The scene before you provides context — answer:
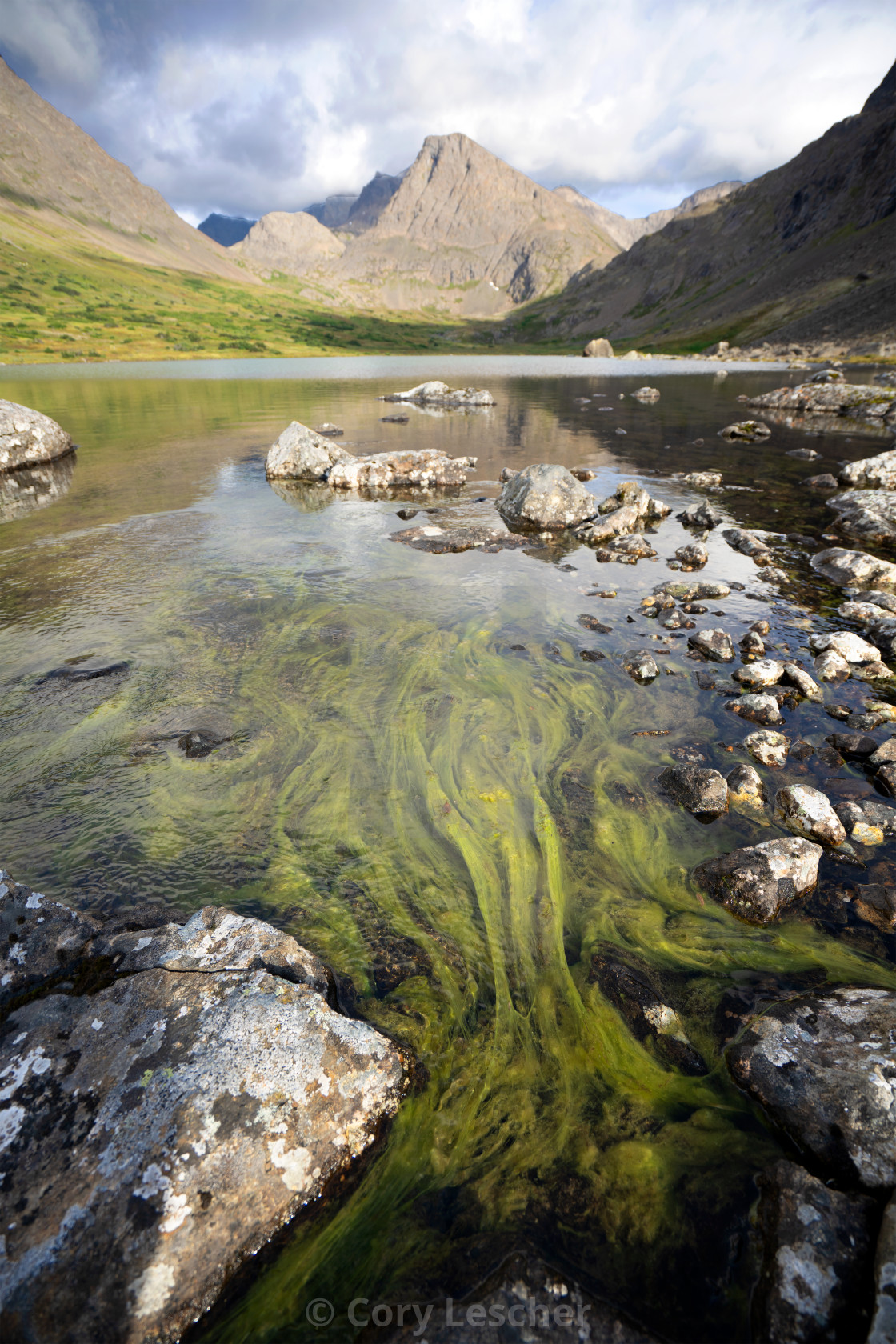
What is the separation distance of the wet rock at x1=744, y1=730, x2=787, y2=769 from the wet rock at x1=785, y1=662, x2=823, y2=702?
1249mm

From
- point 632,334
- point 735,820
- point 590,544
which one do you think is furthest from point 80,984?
point 632,334

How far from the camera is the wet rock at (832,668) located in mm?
7598

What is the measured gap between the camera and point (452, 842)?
17.2 ft

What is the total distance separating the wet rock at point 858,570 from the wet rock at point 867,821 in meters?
7.36

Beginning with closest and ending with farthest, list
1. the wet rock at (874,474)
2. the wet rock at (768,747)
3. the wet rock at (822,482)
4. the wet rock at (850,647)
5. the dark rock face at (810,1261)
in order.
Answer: the dark rock face at (810,1261), the wet rock at (768,747), the wet rock at (850,647), the wet rock at (874,474), the wet rock at (822,482)

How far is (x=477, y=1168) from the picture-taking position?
120 inches

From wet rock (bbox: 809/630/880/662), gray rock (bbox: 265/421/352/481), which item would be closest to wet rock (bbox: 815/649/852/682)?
wet rock (bbox: 809/630/880/662)

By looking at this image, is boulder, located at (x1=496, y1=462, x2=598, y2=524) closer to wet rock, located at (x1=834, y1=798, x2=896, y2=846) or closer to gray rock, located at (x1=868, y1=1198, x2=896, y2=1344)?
wet rock, located at (x1=834, y1=798, x2=896, y2=846)

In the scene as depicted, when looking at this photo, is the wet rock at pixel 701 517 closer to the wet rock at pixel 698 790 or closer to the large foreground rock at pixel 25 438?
the wet rock at pixel 698 790

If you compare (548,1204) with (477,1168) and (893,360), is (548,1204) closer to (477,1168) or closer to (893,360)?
(477,1168)

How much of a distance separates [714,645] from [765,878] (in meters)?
4.48

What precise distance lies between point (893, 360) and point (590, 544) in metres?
94.0

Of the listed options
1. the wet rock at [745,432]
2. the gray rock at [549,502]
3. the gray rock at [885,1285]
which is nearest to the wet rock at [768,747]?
the gray rock at [885,1285]

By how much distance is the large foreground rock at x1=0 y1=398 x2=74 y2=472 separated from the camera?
65.6 feet
